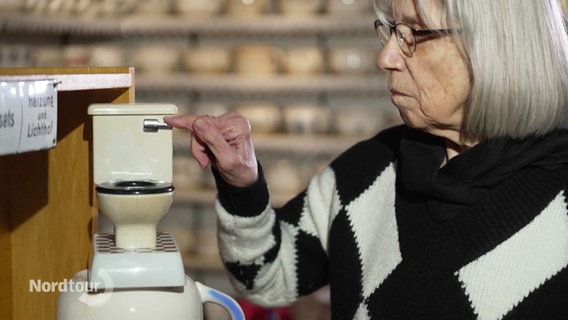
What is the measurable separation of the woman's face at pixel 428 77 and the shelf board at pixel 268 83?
289cm

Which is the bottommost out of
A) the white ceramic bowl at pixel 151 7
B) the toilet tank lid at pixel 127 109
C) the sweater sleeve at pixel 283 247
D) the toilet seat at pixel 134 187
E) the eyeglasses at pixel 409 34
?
the sweater sleeve at pixel 283 247

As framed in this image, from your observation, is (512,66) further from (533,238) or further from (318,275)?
(318,275)

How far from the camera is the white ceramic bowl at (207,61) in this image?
460 cm

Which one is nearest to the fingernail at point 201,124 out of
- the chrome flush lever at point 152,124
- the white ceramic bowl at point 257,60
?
the chrome flush lever at point 152,124

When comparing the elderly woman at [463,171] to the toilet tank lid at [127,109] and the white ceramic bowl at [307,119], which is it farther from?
the white ceramic bowl at [307,119]

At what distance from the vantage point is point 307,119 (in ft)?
14.9

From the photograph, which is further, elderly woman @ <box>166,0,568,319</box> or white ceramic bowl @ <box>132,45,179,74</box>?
white ceramic bowl @ <box>132,45,179,74</box>

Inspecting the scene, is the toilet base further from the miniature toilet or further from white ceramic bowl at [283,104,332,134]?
white ceramic bowl at [283,104,332,134]

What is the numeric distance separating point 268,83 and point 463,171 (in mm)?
2975

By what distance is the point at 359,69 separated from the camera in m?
4.53

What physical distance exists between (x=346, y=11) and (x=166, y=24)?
89cm

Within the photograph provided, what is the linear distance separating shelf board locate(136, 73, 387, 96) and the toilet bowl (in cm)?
334

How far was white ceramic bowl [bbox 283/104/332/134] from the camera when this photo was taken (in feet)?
14.9

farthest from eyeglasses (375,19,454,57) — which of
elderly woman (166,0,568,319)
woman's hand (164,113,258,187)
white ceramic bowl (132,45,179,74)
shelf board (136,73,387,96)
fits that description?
white ceramic bowl (132,45,179,74)
